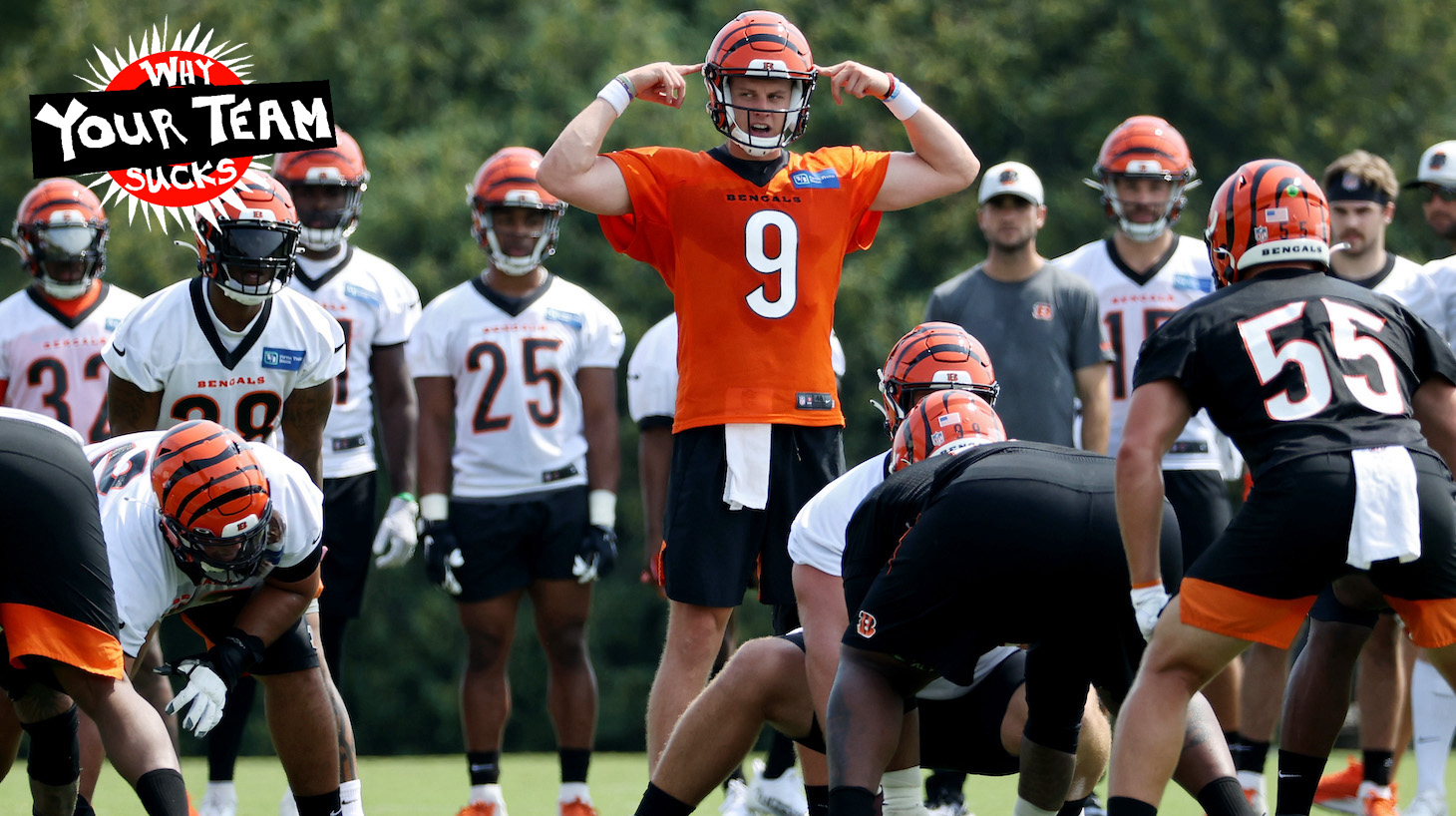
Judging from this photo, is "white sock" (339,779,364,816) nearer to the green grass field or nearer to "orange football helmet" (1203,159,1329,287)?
the green grass field

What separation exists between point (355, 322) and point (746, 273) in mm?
2228

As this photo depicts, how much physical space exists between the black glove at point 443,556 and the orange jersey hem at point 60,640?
7.96ft

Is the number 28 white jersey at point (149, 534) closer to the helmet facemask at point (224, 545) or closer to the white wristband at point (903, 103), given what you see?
the helmet facemask at point (224, 545)

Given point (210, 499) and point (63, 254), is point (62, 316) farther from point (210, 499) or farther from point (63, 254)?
point (210, 499)

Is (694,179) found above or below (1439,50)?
below

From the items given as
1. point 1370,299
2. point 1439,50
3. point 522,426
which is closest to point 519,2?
point 1439,50

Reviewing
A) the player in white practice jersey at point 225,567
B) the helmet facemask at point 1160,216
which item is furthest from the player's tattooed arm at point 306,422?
the helmet facemask at point 1160,216

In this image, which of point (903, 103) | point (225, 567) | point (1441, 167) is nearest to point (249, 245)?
point (225, 567)

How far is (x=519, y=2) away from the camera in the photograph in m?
19.3

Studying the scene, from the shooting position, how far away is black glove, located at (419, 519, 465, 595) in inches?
257

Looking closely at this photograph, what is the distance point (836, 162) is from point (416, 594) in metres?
11.5

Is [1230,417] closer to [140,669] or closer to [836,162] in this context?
[836,162]

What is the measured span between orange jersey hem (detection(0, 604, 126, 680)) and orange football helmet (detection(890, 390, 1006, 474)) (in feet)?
6.26

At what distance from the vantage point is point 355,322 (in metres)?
6.63
